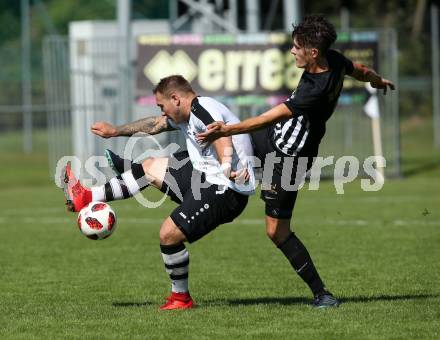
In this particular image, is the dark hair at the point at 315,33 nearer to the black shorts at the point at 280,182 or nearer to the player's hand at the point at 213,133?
the black shorts at the point at 280,182

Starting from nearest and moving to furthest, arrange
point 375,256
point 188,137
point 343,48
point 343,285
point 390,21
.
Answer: point 188,137 → point 343,285 → point 375,256 → point 343,48 → point 390,21

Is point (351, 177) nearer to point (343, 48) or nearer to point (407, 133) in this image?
point (343, 48)

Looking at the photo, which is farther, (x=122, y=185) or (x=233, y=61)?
(x=233, y=61)

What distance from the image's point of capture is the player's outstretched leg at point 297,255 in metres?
8.28

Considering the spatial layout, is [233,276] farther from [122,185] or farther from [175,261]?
[175,261]

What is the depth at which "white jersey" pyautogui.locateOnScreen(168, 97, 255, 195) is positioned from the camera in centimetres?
798

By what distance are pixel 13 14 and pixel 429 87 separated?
1445cm

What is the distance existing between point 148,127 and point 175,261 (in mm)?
1180

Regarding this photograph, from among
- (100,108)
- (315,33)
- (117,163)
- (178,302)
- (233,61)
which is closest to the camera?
(315,33)

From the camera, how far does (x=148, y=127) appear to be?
8758 millimetres

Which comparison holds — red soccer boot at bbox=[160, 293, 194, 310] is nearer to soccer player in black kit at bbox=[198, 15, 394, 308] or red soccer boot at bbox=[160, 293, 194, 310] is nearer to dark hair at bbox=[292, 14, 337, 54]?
soccer player in black kit at bbox=[198, 15, 394, 308]

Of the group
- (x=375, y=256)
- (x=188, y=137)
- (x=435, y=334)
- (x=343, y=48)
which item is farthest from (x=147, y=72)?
(x=435, y=334)

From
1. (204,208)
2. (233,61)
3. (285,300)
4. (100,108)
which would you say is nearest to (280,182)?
(204,208)

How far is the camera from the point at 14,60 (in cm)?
3641
